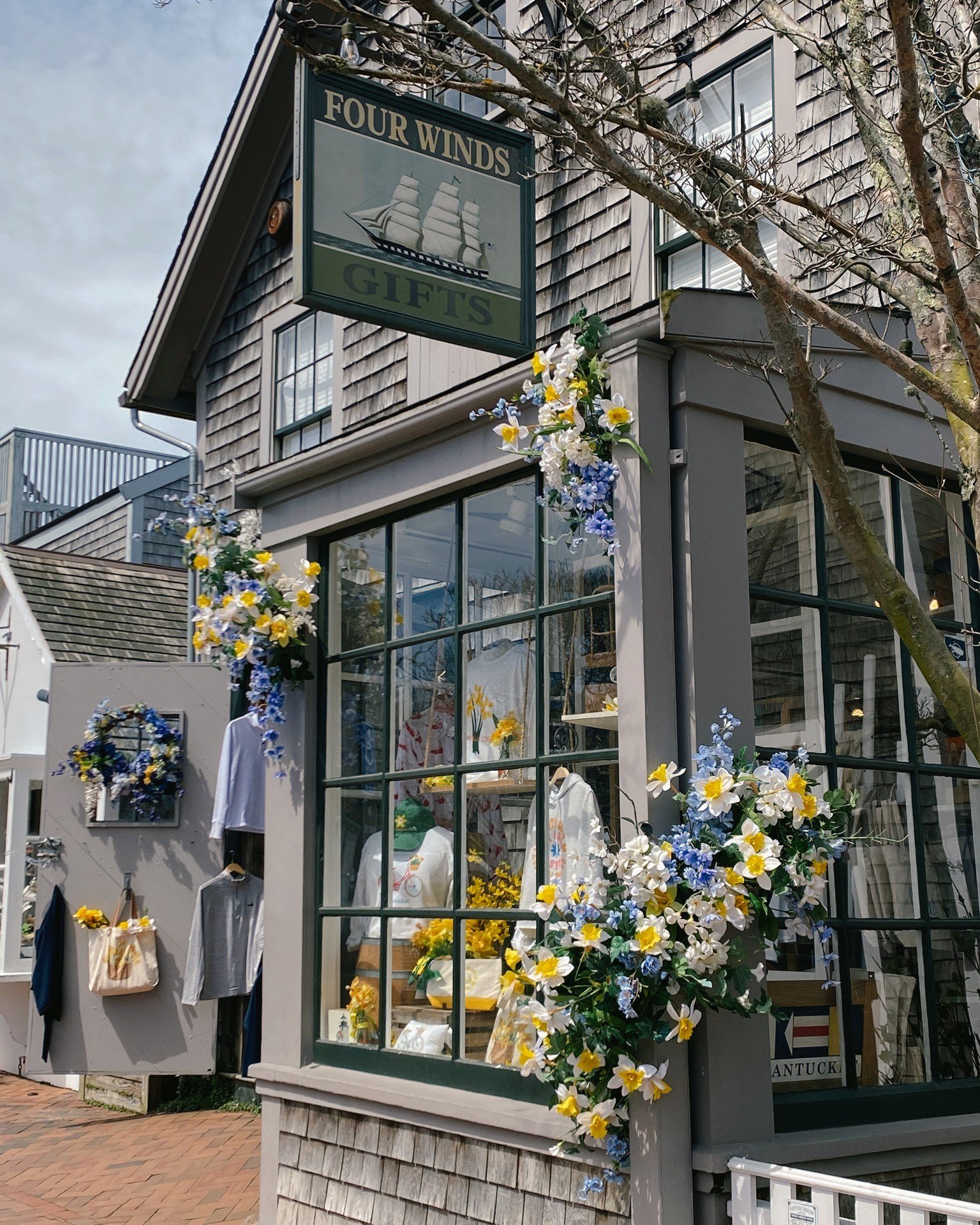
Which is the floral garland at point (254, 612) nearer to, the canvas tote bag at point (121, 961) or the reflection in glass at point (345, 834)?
the reflection in glass at point (345, 834)

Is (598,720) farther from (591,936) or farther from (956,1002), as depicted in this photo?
(956,1002)

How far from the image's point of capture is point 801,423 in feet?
12.4

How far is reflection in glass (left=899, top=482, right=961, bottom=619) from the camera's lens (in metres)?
4.96

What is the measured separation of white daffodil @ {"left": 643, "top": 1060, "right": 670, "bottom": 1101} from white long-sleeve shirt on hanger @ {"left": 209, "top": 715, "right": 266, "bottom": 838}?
15.4 ft

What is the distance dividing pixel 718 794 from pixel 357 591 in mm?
2294

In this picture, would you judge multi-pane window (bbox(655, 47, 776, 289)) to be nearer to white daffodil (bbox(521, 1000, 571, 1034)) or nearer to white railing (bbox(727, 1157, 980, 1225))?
white daffodil (bbox(521, 1000, 571, 1034))

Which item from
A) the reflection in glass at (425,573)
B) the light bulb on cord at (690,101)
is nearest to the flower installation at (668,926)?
the reflection in glass at (425,573)

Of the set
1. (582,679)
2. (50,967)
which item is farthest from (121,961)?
(582,679)

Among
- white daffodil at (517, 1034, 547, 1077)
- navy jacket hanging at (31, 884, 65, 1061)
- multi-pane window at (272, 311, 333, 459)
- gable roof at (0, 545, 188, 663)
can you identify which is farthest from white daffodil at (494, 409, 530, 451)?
gable roof at (0, 545, 188, 663)

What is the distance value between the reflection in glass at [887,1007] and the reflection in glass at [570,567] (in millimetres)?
1441

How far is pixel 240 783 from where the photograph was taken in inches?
322

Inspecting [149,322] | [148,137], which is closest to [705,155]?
[148,137]

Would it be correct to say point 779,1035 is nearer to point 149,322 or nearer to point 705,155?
point 705,155

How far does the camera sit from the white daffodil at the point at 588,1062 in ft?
12.6
